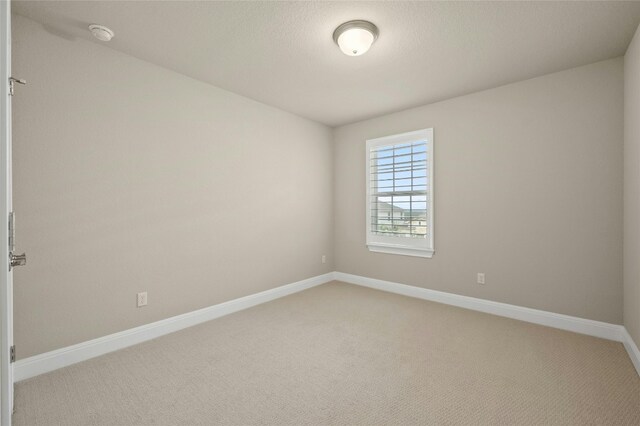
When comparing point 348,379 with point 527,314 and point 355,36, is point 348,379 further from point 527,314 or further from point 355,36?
point 355,36

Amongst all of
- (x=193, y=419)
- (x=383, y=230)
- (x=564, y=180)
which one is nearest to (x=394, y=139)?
(x=383, y=230)

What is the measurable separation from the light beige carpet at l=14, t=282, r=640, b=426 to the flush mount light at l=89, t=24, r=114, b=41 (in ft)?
8.02

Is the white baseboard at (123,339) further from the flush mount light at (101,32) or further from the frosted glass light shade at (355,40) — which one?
the frosted glass light shade at (355,40)

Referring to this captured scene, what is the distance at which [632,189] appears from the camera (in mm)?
2297

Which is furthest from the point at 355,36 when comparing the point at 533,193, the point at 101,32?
the point at 533,193

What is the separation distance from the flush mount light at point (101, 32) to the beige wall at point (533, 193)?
318 cm

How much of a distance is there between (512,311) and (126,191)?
154 inches

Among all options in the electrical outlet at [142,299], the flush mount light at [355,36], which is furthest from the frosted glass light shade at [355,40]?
the electrical outlet at [142,299]

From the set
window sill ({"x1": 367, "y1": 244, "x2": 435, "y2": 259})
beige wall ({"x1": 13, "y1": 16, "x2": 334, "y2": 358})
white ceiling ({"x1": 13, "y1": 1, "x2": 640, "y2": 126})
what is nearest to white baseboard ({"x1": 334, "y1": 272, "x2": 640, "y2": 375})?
window sill ({"x1": 367, "y1": 244, "x2": 435, "y2": 259})

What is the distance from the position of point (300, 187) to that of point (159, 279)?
84.0 inches

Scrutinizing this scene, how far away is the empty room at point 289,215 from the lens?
6.14ft

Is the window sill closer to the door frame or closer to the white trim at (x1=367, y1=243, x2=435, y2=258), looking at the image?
the white trim at (x1=367, y1=243, x2=435, y2=258)

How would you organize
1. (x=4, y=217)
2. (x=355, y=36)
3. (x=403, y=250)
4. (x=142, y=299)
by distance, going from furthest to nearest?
(x=403, y=250) → (x=142, y=299) → (x=355, y=36) → (x=4, y=217)

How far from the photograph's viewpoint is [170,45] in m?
2.40
